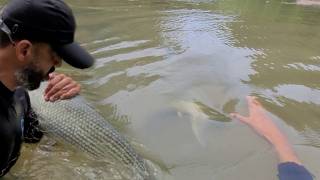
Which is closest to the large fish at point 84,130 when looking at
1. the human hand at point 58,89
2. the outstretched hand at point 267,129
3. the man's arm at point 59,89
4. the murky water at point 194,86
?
the murky water at point 194,86

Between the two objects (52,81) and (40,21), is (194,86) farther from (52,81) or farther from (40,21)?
(40,21)

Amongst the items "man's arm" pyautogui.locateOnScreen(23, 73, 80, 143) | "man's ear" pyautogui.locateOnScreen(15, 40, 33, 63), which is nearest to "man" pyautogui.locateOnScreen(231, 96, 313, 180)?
"man's arm" pyautogui.locateOnScreen(23, 73, 80, 143)

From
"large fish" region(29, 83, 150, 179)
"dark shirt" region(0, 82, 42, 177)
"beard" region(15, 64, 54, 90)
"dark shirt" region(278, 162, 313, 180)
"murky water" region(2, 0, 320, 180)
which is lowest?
"murky water" region(2, 0, 320, 180)

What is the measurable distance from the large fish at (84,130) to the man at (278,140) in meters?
0.95

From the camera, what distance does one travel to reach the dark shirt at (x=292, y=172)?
11.9 feet

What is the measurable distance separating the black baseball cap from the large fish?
4.54ft

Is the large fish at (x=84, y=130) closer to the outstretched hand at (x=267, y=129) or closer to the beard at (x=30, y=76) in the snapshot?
the outstretched hand at (x=267, y=129)

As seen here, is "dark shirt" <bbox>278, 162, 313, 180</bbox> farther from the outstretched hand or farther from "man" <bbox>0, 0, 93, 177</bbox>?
"man" <bbox>0, 0, 93, 177</bbox>

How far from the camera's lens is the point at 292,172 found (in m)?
3.69

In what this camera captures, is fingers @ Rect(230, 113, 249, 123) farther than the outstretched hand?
Yes

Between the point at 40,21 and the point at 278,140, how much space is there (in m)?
2.46

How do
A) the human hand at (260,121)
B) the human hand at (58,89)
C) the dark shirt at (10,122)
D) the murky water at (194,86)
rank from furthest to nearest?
the human hand at (260,121) < the murky water at (194,86) < the human hand at (58,89) < the dark shirt at (10,122)

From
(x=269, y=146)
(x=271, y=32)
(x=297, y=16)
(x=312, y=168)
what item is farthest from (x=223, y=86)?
(x=297, y=16)

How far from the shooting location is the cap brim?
94.7 inches
